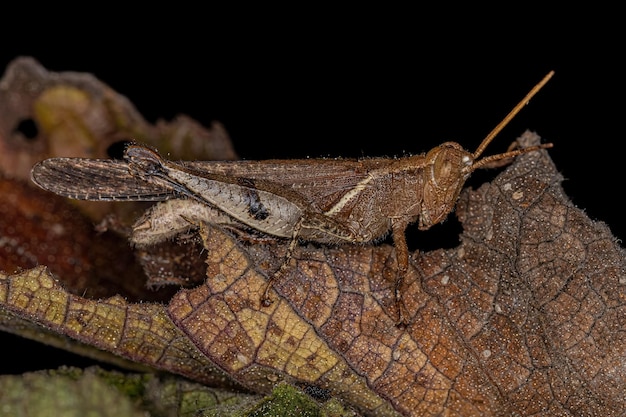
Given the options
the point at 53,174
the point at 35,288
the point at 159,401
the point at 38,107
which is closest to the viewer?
the point at 35,288

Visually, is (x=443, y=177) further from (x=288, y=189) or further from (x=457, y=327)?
(x=457, y=327)

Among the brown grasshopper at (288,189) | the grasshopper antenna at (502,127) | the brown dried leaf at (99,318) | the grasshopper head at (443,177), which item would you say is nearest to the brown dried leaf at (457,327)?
the brown dried leaf at (99,318)

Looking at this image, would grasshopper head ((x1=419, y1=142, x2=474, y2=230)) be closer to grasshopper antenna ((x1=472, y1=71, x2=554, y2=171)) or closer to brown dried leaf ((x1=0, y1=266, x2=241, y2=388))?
grasshopper antenna ((x1=472, y1=71, x2=554, y2=171))

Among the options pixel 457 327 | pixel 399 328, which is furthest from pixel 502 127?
pixel 399 328

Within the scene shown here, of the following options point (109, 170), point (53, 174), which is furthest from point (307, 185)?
point (53, 174)

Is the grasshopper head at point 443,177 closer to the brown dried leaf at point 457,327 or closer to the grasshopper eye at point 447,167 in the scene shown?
the grasshopper eye at point 447,167

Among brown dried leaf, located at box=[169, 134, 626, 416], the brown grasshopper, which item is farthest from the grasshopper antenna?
brown dried leaf, located at box=[169, 134, 626, 416]

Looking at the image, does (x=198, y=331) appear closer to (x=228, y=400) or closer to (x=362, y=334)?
(x=228, y=400)
